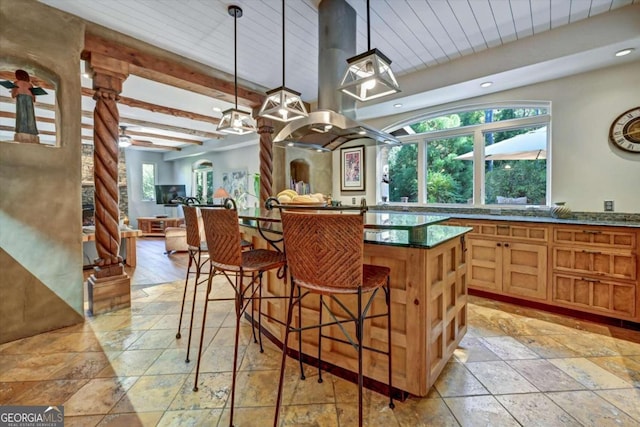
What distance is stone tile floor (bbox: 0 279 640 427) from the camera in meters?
1.54

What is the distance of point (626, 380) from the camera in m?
1.85

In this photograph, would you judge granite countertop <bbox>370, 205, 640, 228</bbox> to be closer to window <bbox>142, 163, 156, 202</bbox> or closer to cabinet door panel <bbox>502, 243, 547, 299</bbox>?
cabinet door panel <bbox>502, 243, 547, 299</bbox>

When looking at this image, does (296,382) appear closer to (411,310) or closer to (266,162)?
(411,310)

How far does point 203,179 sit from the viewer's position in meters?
9.65

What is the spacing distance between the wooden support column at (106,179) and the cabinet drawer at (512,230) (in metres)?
3.88

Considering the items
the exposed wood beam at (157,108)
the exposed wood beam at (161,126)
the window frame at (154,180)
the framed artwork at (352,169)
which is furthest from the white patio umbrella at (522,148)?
the window frame at (154,180)

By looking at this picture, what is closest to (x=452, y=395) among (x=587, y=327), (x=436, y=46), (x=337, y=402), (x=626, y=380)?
(x=337, y=402)

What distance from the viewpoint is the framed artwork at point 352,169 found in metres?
4.95

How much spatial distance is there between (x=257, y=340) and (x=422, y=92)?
344cm

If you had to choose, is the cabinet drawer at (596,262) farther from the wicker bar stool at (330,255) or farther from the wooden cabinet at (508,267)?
the wicker bar stool at (330,255)

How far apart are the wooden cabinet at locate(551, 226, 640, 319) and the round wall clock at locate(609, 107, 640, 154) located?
98 centimetres

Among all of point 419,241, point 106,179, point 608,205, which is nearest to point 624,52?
point 608,205

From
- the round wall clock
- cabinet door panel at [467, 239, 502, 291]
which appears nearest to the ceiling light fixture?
the round wall clock

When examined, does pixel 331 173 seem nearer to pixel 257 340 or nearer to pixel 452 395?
pixel 257 340
